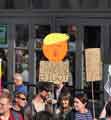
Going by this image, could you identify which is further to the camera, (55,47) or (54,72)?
(54,72)

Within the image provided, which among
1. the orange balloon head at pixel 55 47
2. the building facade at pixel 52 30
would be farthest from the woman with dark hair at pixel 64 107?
the building facade at pixel 52 30

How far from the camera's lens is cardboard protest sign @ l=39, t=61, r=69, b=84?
9664 millimetres

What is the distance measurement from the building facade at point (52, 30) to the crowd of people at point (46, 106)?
1179 millimetres

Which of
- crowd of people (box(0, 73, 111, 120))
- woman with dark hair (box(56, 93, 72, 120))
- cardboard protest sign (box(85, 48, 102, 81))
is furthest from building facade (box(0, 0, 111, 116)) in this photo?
woman with dark hair (box(56, 93, 72, 120))

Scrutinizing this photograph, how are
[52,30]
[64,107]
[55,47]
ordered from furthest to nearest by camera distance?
[52,30]
[55,47]
[64,107]

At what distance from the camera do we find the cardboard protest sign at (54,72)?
31.7 ft

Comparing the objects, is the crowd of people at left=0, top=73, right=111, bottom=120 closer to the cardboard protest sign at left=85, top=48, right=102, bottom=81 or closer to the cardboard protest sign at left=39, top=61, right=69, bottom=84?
the cardboard protest sign at left=39, top=61, right=69, bottom=84

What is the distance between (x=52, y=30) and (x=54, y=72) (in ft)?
5.82

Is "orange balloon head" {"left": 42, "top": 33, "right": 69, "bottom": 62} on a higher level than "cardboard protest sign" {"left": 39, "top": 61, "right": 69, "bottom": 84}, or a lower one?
higher

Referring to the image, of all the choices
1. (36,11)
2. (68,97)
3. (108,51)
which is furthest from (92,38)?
(68,97)

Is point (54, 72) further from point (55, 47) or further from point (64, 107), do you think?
point (64, 107)

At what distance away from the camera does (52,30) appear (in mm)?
11297

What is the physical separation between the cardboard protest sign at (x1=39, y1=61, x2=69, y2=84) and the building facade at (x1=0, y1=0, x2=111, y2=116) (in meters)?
1.32

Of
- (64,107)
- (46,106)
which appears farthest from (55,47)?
(64,107)
